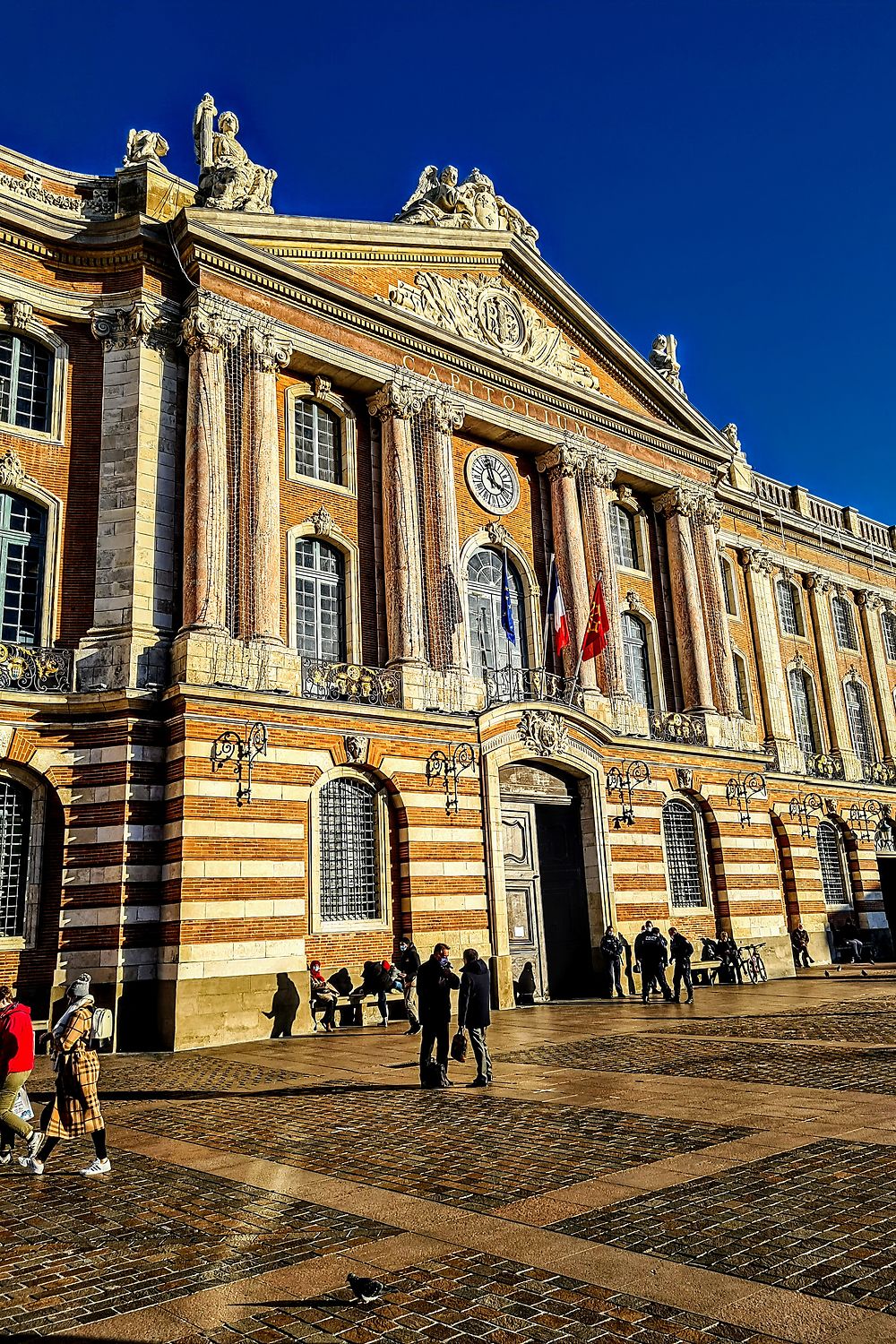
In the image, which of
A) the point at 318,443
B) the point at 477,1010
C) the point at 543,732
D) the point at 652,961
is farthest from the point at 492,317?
the point at 477,1010

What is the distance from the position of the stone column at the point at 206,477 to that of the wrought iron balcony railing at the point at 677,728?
1419 centimetres

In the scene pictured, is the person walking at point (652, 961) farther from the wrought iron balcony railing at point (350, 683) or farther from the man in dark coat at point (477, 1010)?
the man in dark coat at point (477, 1010)

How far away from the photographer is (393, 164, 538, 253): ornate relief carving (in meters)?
28.4

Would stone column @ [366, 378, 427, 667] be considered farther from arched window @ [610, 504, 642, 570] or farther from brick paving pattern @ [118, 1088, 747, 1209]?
brick paving pattern @ [118, 1088, 747, 1209]

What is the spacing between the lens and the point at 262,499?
22297mm

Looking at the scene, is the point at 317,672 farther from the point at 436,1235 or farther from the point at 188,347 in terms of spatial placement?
the point at 436,1235

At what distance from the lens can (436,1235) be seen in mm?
6668

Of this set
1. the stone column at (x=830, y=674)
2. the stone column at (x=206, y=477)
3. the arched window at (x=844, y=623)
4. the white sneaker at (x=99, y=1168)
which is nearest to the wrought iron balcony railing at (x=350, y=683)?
the stone column at (x=206, y=477)

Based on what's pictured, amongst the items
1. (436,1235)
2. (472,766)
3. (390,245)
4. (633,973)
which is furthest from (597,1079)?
(390,245)

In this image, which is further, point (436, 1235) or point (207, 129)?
point (207, 129)

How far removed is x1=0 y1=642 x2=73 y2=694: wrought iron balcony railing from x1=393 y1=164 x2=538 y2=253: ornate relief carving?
15.6 metres

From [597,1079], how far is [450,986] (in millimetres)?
2140

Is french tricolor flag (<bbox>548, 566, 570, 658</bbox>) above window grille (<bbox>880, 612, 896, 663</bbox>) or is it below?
below

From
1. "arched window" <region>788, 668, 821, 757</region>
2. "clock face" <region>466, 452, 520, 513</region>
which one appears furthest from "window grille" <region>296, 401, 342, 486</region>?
"arched window" <region>788, 668, 821, 757</region>
